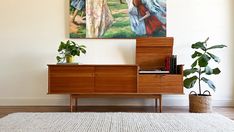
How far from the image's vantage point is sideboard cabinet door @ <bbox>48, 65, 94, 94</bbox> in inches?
118

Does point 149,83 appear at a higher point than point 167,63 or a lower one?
lower

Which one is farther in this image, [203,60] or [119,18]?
[119,18]

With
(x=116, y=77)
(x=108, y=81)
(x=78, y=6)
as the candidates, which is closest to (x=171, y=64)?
(x=116, y=77)

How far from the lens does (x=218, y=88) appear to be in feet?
11.8

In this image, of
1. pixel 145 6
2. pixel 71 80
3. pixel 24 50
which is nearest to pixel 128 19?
pixel 145 6

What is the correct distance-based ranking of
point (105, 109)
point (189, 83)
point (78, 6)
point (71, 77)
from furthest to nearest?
point (78, 6) → point (105, 109) → point (189, 83) → point (71, 77)

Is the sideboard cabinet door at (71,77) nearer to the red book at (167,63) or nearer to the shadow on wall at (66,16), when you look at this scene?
the shadow on wall at (66,16)

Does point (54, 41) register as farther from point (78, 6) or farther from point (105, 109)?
point (105, 109)

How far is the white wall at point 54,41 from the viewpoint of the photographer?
3.56m

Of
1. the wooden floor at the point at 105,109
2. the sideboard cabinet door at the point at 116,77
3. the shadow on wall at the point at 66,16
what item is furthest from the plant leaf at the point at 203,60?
the shadow on wall at the point at 66,16

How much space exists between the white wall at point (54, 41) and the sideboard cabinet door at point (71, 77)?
23.1 inches

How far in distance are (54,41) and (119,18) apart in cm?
108

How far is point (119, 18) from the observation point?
353cm

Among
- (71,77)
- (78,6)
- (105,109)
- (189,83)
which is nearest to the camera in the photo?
(71,77)
